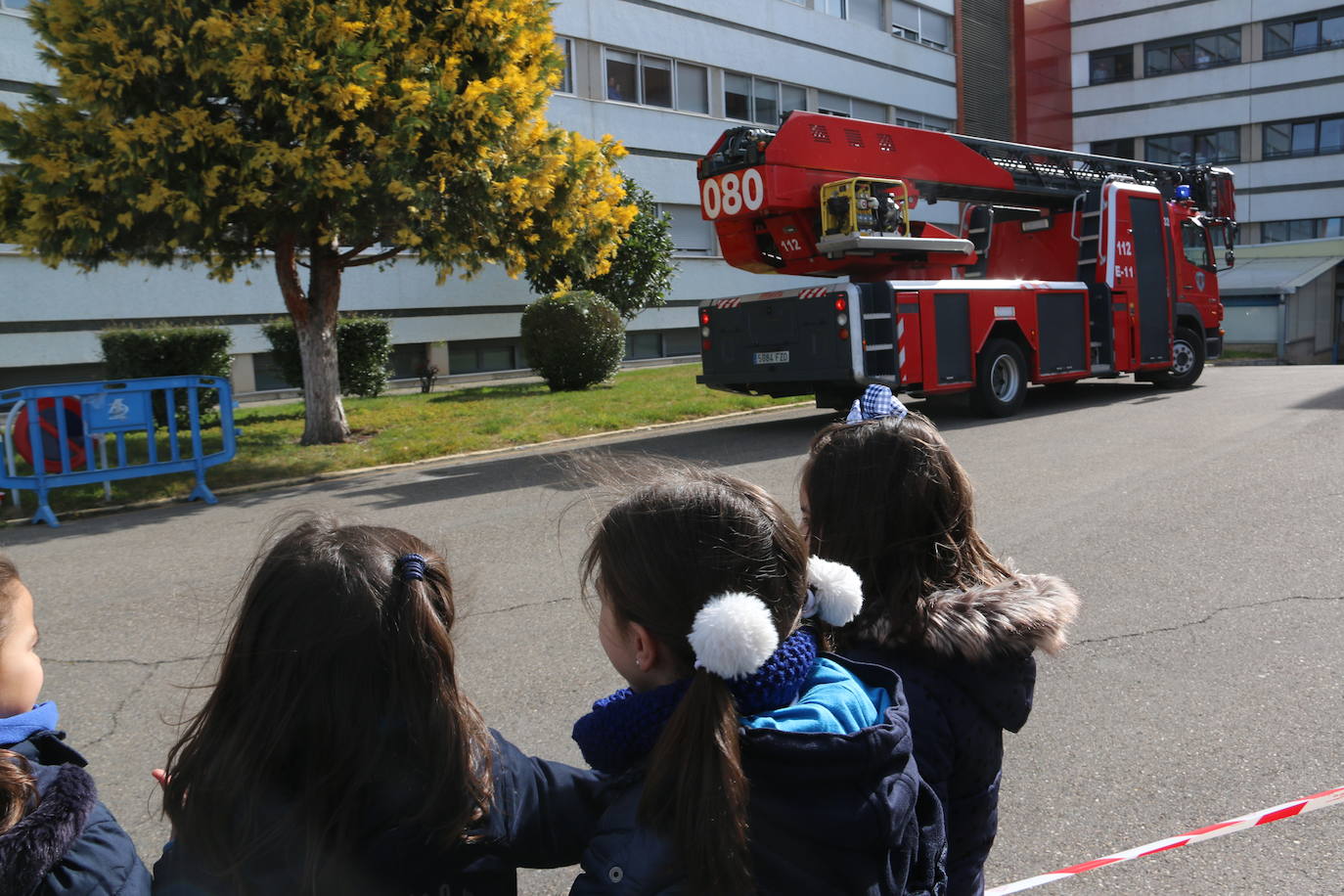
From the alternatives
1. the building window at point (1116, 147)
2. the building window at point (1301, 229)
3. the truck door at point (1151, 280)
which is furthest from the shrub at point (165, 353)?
the building window at point (1301, 229)

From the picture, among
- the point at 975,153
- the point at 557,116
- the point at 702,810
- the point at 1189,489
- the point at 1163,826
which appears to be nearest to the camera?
the point at 702,810

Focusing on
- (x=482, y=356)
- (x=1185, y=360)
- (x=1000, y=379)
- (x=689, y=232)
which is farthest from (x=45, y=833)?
(x=689, y=232)

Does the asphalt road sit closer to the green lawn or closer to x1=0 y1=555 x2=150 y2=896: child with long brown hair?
x1=0 y1=555 x2=150 y2=896: child with long brown hair

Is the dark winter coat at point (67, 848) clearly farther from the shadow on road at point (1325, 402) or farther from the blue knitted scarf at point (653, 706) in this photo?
the shadow on road at point (1325, 402)

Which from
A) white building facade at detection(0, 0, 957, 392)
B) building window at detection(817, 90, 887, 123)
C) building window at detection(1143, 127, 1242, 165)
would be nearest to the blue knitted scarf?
white building facade at detection(0, 0, 957, 392)

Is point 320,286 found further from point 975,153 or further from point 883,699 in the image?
point 883,699

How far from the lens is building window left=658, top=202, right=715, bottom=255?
28188 millimetres

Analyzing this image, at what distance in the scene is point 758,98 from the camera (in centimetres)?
3012

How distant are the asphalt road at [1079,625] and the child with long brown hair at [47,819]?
48cm

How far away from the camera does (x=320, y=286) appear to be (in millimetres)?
12352

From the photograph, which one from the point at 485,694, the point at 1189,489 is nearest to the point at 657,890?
the point at 485,694

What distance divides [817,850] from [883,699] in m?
0.28

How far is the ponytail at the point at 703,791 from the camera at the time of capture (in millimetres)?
1330

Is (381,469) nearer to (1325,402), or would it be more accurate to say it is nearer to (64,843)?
(64,843)
